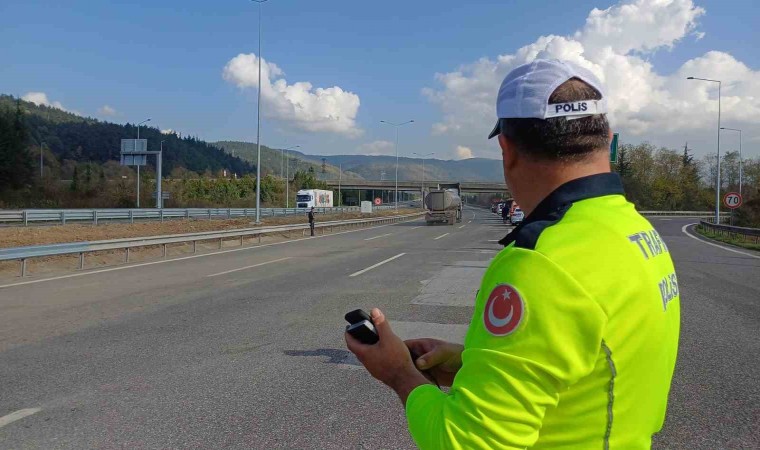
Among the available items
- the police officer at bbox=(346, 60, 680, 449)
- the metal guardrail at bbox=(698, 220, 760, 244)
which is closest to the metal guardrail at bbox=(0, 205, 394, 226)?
the metal guardrail at bbox=(698, 220, 760, 244)

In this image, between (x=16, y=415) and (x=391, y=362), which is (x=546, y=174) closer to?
(x=391, y=362)

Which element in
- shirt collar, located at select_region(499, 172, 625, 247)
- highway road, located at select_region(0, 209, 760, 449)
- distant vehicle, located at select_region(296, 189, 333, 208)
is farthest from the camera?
distant vehicle, located at select_region(296, 189, 333, 208)

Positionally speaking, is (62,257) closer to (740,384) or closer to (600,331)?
(740,384)

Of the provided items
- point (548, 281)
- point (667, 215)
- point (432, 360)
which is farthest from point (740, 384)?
point (667, 215)

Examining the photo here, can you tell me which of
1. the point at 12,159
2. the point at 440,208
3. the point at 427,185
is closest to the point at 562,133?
the point at 440,208

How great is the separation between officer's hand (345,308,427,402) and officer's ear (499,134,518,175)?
0.59 meters

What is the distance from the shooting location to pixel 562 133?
5.09 ft

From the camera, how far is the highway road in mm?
4312

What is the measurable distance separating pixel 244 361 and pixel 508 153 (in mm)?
5266

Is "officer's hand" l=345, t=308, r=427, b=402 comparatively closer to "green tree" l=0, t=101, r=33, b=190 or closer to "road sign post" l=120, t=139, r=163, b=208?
"road sign post" l=120, t=139, r=163, b=208

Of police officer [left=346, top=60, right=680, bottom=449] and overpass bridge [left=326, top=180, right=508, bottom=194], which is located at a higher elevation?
overpass bridge [left=326, top=180, right=508, bottom=194]

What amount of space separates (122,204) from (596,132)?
68341 millimetres

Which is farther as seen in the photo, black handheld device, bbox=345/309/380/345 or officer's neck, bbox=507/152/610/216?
black handheld device, bbox=345/309/380/345

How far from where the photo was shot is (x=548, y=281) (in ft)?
4.30
